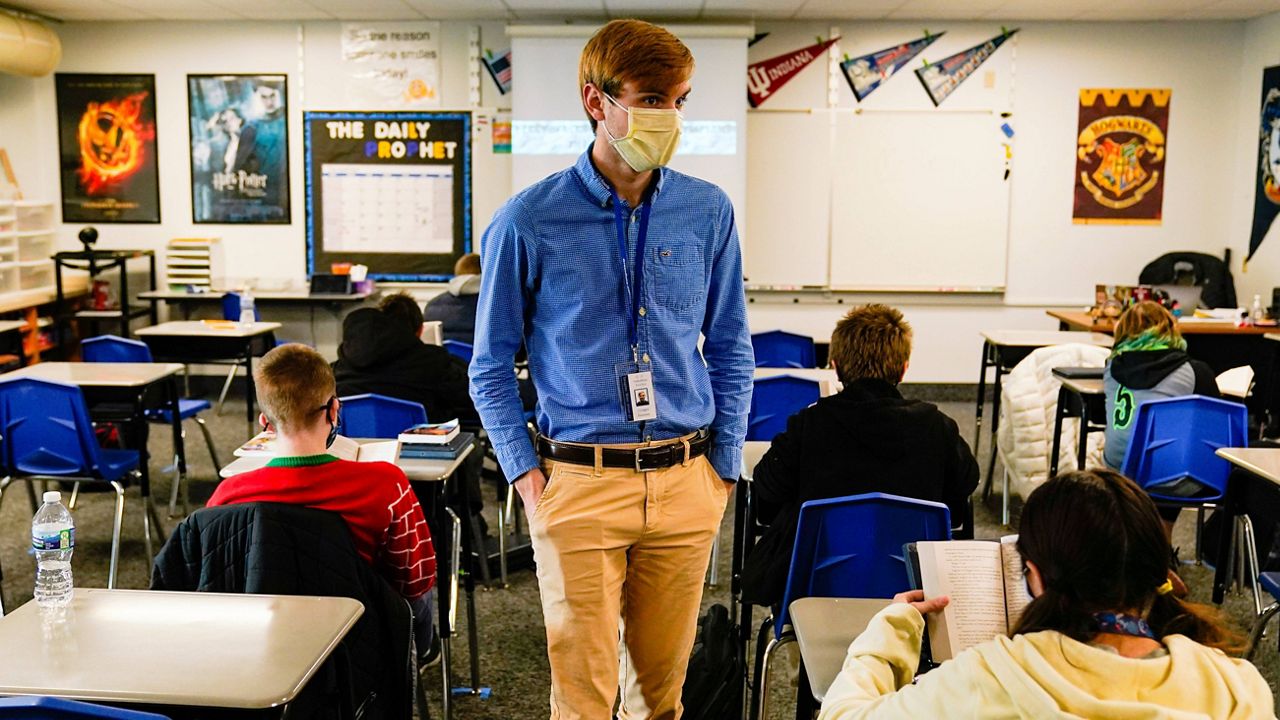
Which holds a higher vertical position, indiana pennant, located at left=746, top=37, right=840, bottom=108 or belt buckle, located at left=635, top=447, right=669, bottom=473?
indiana pennant, located at left=746, top=37, right=840, bottom=108

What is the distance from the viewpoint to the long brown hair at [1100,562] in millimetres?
1194

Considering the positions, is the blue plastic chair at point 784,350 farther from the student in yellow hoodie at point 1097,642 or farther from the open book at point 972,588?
the student in yellow hoodie at point 1097,642

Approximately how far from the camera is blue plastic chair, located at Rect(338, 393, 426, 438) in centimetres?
359

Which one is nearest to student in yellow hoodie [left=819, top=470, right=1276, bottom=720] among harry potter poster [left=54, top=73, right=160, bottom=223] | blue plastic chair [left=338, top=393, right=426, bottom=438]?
blue plastic chair [left=338, top=393, right=426, bottom=438]

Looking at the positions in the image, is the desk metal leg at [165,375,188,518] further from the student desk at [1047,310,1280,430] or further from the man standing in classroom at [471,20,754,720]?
the student desk at [1047,310,1280,430]

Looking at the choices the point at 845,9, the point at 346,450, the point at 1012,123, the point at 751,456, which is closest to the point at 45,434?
the point at 346,450

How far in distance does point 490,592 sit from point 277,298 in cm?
444

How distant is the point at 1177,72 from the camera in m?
7.93

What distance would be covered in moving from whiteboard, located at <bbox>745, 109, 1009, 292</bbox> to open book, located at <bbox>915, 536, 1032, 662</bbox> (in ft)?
21.8

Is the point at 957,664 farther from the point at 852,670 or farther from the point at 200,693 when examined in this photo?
the point at 200,693

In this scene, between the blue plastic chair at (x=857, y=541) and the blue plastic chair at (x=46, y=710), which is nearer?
the blue plastic chair at (x=46, y=710)

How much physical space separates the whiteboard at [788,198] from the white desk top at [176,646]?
6.35 meters

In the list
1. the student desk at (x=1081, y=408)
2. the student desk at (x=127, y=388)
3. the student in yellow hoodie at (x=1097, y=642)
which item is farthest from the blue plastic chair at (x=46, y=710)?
the student desk at (x=1081, y=408)

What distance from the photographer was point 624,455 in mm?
1790
